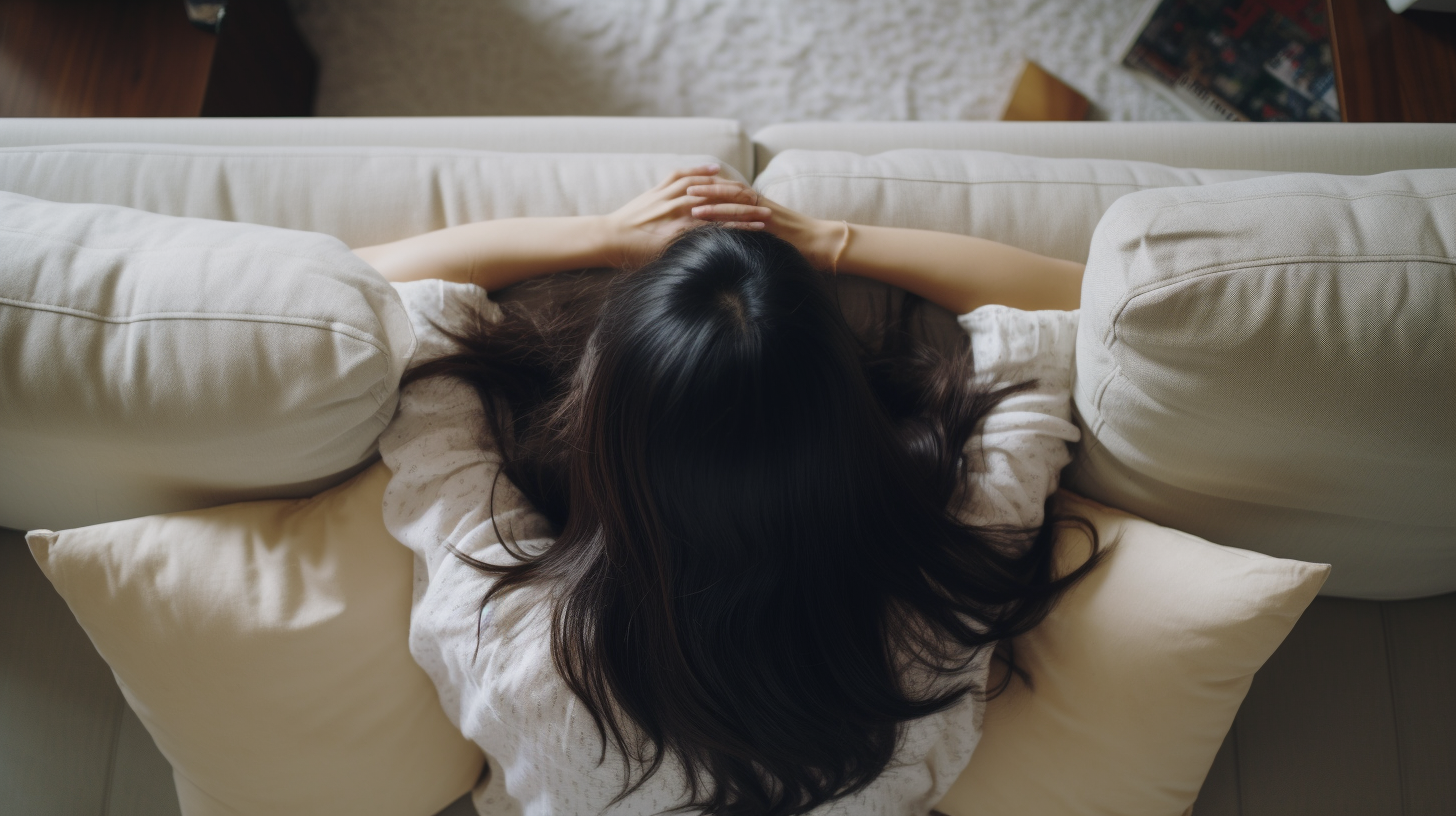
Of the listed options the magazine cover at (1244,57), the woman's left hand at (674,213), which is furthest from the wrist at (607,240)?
the magazine cover at (1244,57)

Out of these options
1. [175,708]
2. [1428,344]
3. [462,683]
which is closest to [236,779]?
[175,708]

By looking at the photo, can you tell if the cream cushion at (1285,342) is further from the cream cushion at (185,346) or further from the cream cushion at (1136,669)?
the cream cushion at (185,346)

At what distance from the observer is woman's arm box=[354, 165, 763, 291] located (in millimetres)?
798

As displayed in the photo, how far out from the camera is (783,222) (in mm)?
810

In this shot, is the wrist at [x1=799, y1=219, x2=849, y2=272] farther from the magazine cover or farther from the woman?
the magazine cover

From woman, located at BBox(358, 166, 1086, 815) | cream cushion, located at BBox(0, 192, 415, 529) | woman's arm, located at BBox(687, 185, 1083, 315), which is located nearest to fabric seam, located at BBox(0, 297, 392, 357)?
cream cushion, located at BBox(0, 192, 415, 529)

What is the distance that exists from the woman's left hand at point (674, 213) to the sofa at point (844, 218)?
2.4 inches

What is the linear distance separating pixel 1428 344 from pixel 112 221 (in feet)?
3.51

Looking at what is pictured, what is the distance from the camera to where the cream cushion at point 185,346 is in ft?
1.92

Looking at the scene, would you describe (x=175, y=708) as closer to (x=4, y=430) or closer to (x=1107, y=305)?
(x=4, y=430)

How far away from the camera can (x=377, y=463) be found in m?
0.73

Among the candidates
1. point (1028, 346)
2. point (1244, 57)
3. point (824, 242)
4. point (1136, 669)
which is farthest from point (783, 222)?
point (1244, 57)

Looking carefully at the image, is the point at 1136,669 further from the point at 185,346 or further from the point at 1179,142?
the point at 185,346

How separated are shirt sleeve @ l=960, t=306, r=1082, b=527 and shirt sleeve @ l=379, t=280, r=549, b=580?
0.43 meters
